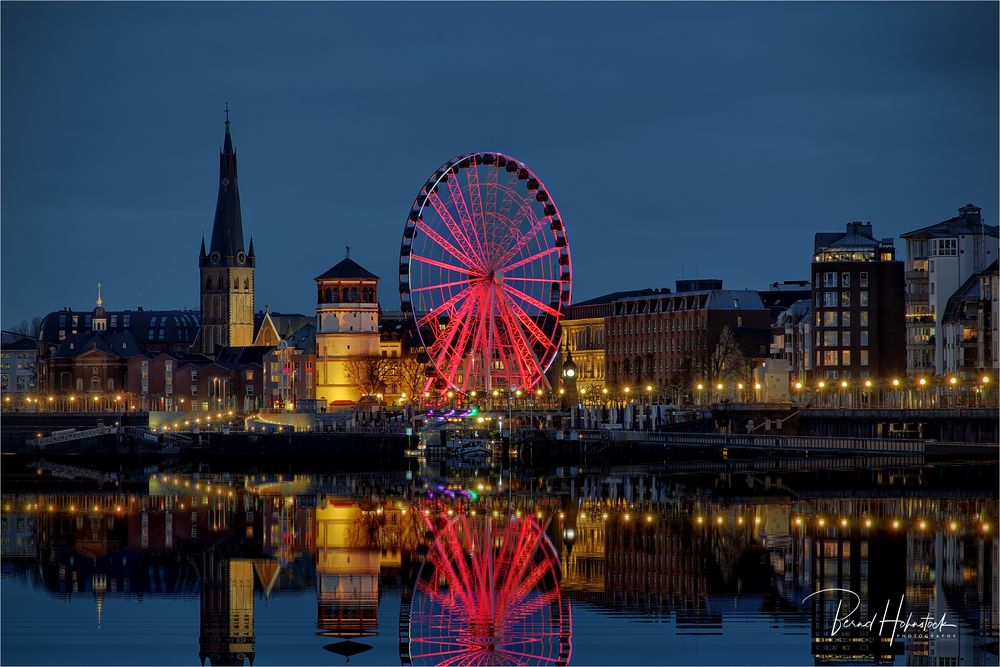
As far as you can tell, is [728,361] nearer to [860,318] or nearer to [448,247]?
[860,318]

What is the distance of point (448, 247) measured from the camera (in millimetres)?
107062

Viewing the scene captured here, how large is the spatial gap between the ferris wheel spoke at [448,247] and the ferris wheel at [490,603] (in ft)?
133

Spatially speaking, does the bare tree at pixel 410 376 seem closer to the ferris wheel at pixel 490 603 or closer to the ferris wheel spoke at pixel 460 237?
the ferris wheel spoke at pixel 460 237

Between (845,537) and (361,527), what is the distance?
58.8 ft

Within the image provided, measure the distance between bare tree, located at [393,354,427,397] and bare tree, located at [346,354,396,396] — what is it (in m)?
1.42

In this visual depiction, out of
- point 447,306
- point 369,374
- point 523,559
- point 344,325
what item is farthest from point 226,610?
point 344,325

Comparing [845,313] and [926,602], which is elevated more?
[845,313]

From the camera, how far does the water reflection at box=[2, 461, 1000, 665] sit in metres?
43.9

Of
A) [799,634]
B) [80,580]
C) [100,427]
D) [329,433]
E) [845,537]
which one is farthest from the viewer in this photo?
[100,427]

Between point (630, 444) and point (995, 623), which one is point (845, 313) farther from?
point (995, 623)

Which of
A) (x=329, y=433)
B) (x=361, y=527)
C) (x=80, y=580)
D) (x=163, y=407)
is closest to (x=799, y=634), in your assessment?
(x=80, y=580)

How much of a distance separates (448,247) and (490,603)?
192 feet

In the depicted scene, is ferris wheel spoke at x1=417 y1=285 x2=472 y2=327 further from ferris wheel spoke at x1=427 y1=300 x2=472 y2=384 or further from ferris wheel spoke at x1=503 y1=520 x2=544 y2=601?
ferris wheel spoke at x1=503 y1=520 x2=544 y2=601

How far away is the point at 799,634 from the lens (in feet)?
144
